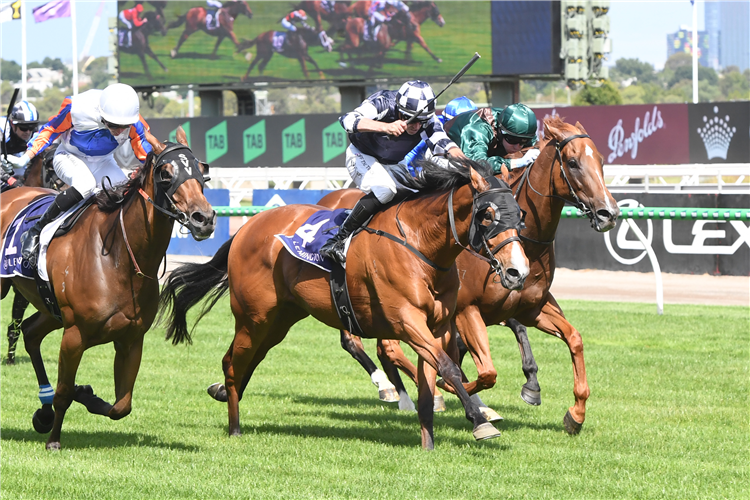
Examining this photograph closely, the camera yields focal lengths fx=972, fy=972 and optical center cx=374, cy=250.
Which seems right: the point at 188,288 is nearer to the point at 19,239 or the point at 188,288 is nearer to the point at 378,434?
the point at 19,239

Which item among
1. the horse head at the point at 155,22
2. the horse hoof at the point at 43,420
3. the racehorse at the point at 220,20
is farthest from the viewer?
the horse head at the point at 155,22

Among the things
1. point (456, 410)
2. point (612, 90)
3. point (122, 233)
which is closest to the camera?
point (122, 233)

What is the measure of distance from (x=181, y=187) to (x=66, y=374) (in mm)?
1328

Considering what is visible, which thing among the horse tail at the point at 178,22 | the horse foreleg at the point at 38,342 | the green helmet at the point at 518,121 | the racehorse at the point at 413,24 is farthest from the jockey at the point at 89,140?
the horse tail at the point at 178,22

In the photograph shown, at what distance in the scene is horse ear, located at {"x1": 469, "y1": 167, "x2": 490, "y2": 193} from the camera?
210 inches

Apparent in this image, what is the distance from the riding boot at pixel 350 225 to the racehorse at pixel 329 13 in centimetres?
2423

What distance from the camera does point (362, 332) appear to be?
5.92 m

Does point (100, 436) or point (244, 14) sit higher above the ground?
point (244, 14)

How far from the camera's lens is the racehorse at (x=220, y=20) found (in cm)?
3070

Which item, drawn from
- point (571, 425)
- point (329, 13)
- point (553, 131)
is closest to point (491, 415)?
point (571, 425)

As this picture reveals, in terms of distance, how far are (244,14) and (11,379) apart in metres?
24.2

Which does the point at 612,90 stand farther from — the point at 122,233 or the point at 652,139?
the point at 122,233

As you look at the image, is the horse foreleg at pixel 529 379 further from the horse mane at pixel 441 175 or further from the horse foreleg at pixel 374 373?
the horse mane at pixel 441 175

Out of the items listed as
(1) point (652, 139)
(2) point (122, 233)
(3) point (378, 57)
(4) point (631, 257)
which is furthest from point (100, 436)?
(3) point (378, 57)
